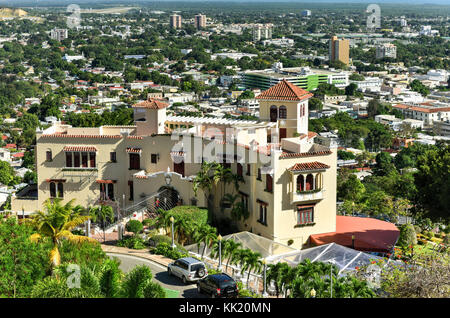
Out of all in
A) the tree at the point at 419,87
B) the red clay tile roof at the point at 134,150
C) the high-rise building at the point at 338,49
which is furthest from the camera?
the high-rise building at the point at 338,49

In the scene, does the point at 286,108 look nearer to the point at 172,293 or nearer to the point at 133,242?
the point at 133,242

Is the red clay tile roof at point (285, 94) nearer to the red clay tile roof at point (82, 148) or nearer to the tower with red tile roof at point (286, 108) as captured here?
the tower with red tile roof at point (286, 108)

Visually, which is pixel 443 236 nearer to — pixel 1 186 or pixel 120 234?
pixel 120 234

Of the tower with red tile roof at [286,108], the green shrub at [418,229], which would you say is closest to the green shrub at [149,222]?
the tower with red tile roof at [286,108]

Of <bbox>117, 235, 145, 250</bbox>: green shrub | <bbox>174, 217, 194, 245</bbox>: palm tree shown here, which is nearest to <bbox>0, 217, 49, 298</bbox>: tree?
<bbox>117, 235, 145, 250</bbox>: green shrub

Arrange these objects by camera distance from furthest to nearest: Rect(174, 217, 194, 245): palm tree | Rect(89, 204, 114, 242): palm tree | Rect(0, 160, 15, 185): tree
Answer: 1. Rect(0, 160, 15, 185): tree
2. Rect(89, 204, 114, 242): palm tree
3. Rect(174, 217, 194, 245): palm tree

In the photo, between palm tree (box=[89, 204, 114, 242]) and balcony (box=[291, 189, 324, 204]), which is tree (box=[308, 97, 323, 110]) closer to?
palm tree (box=[89, 204, 114, 242])
